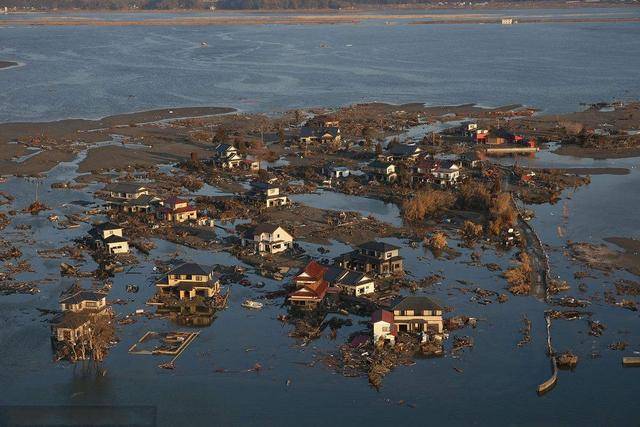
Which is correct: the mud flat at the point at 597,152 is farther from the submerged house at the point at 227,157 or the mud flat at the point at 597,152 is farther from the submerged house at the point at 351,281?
the submerged house at the point at 351,281

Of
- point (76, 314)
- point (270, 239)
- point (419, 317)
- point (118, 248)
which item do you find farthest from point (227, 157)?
point (419, 317)

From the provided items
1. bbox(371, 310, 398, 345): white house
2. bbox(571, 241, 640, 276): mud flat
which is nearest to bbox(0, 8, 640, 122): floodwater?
bbox(571, 241, 640, 276): mud flat

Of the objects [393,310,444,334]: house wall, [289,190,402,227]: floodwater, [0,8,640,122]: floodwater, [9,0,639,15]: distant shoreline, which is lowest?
[9,0,639,15]: distant shoreline

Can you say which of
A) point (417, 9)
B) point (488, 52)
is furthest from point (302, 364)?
point (417, 9)

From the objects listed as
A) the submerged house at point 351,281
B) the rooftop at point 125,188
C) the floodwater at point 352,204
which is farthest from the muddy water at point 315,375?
the rooftop at point 125,188

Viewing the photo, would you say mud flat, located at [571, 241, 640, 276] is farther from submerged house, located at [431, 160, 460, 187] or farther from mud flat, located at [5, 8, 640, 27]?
mud flat, located at [5, 8, 640, 27]

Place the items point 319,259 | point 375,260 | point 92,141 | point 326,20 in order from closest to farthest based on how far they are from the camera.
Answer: point 375,260 → point 319,259 → point 92,141 → point 326,20

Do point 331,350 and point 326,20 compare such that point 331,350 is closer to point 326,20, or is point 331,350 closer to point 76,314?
point 76,314

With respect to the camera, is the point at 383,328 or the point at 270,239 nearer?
the point at 383,328
